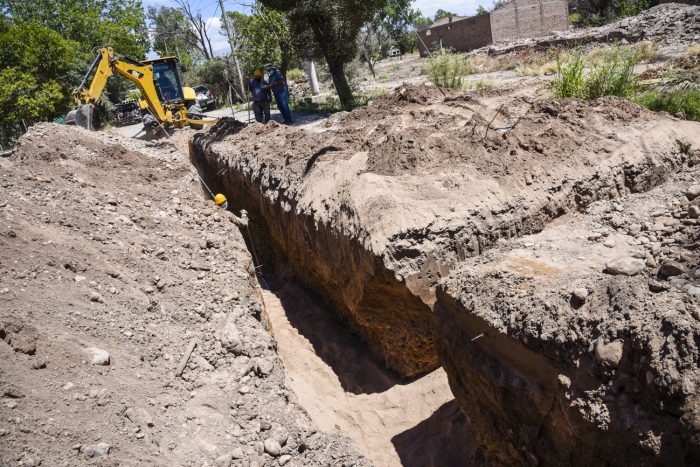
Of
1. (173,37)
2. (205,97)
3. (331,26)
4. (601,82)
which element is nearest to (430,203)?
(601,82)

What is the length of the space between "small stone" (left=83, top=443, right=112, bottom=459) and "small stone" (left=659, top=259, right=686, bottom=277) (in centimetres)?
337

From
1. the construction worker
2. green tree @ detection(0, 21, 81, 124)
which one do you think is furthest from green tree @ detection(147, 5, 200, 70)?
the construction worker

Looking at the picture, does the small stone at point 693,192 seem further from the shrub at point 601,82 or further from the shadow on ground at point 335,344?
the shrub at point 601,82

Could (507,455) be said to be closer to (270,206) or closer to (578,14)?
(270,206)

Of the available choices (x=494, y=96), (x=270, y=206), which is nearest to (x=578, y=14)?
(x=494, y=96)

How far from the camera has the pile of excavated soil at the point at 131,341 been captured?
279 cm

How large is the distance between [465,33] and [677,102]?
24.8m

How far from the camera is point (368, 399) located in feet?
17.9

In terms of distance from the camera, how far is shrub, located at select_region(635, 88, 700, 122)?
7240 mm

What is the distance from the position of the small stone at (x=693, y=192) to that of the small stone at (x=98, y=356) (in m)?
4.67

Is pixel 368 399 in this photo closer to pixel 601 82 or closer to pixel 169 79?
pixel 601 82

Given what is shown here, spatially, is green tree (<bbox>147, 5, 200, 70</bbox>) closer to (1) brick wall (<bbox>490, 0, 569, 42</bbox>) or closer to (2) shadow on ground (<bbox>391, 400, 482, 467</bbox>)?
(1) brick wall (<bbox>490, 0, 569, 42</bbox>)

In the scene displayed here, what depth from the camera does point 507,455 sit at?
11.5ft

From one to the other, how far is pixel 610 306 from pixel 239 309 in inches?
132
